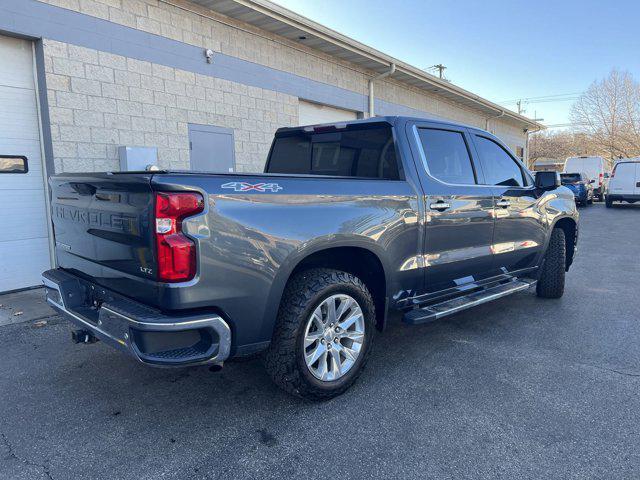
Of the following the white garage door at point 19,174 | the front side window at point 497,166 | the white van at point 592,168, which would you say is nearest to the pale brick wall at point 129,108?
the white garage door at point 19,174

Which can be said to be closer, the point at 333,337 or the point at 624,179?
the point at 333,337

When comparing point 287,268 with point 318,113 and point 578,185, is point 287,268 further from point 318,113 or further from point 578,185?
point 578,185

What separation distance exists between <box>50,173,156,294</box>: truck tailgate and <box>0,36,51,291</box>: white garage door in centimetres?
327

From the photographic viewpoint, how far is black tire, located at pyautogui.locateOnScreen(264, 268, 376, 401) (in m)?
2.84

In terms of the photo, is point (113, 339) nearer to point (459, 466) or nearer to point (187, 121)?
point (459, 466)

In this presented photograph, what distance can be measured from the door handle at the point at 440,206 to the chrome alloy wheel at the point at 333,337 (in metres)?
1.10

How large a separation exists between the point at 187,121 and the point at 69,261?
4.82 metres

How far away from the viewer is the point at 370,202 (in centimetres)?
325

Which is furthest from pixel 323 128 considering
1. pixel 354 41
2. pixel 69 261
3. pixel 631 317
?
pixel 354 41

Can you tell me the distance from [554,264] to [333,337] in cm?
367

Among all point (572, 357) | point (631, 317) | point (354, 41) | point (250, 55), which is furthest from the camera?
point (354, 41)

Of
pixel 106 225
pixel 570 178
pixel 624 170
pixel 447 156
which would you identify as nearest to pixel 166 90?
pixel 447 156

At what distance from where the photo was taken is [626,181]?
19312mm

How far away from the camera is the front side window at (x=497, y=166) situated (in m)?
4.51
